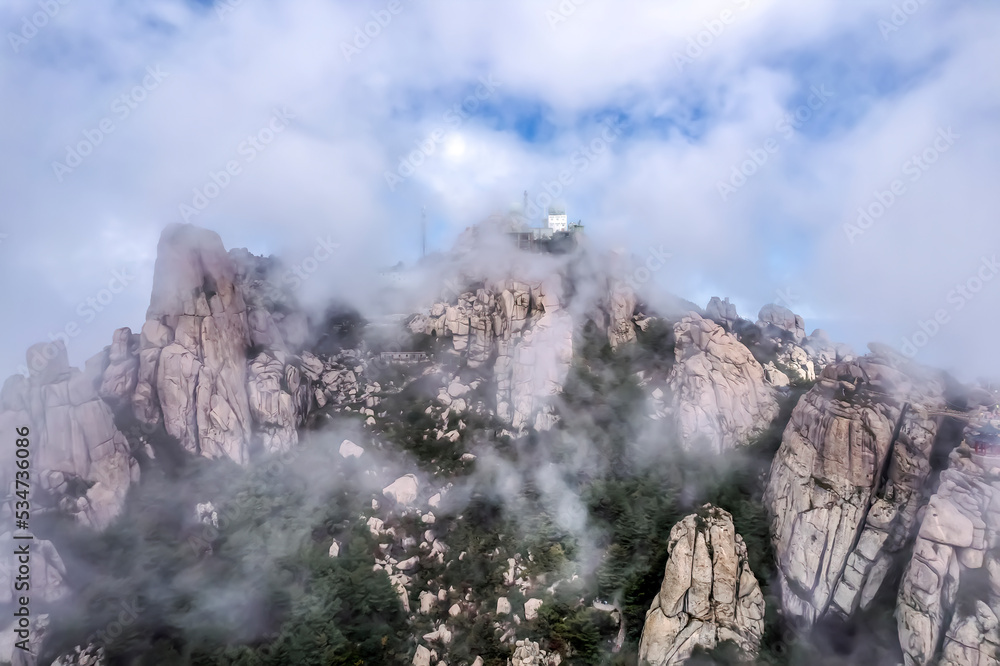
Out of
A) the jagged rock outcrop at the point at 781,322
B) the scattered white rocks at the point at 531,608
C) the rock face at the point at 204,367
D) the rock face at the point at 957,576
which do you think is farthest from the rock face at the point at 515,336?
the jagged rock outcrop at the point at 781,322

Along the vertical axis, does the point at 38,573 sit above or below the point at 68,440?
below

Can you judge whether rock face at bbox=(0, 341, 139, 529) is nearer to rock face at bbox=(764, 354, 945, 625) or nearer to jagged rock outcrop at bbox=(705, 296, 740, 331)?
rock face at bbox=(764, 354, 945, 625)


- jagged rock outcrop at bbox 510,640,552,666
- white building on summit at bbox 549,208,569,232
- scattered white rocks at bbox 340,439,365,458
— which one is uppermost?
white building on summit at bbox 549,208,569,232

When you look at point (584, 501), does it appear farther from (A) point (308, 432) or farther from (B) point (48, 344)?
(B) point (48, 344)

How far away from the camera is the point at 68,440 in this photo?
43.0 metres

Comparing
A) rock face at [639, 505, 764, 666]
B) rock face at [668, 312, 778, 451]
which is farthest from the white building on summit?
rock face at [639, 505, 764, 666]

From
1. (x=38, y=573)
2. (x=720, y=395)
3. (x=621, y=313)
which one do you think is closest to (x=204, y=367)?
(x=38, y=573)

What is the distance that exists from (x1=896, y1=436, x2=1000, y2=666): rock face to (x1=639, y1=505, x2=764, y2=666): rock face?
9.68m

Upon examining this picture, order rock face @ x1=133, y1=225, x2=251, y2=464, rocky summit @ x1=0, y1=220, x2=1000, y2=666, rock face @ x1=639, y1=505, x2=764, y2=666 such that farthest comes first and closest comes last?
rock face @ x1=133, y1=225, x2=251, y2=464 < rock face @ x1=639, y1=505, x2=764, y2=666 < rocky summit @ x1=0, y1=220, x2=1000, y2=666

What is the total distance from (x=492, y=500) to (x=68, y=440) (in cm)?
4397

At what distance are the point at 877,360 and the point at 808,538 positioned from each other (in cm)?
1757

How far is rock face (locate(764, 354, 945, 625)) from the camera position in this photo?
1300 inches

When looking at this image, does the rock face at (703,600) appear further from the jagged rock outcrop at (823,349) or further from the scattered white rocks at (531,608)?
the jagged rock outcrop at (823,349)

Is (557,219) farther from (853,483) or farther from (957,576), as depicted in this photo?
(957,576)
